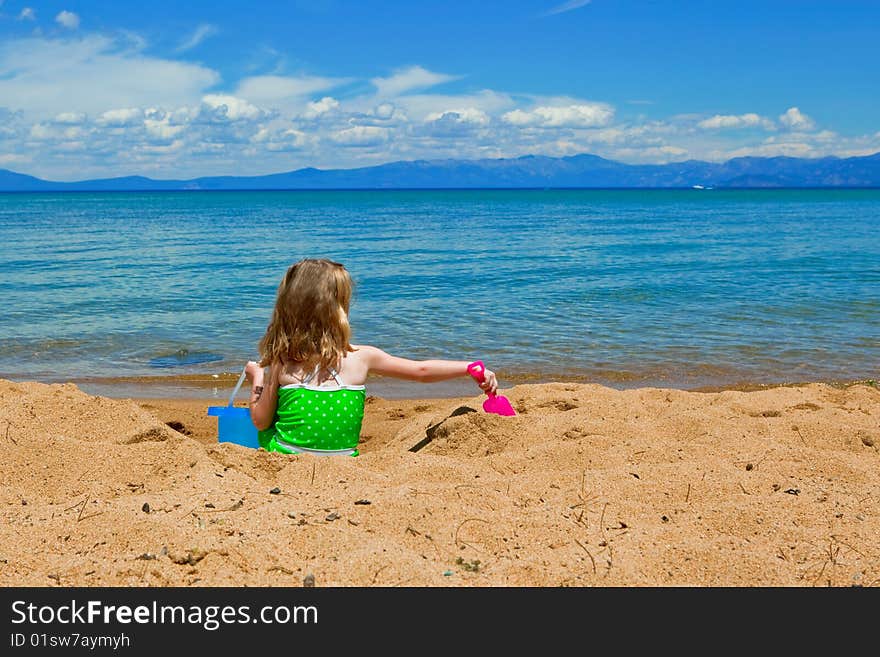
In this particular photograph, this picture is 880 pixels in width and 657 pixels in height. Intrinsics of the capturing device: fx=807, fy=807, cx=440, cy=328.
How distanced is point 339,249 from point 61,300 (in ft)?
54.2

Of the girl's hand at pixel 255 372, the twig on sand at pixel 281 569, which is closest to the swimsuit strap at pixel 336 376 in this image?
the girl's hand at pixel 255 372

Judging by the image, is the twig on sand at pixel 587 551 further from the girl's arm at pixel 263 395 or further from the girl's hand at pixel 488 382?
the girl's arm at pixel 263 395

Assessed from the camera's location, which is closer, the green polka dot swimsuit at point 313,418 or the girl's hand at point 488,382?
the green polka dot swimsuit at point 313,418

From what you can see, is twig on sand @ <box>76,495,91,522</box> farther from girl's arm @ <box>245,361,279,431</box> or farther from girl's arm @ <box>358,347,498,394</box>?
girl's arm @ <box>358,347,498,394</box>

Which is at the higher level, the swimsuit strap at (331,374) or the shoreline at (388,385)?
the swimsuit strap at (331,374)

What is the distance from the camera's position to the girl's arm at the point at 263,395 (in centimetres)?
505

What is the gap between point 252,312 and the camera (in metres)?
15.8

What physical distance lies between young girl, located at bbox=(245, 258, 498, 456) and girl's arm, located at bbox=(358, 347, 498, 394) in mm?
13

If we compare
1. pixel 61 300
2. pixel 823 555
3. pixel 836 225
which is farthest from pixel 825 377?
pixel 836 225

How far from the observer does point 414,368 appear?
5.25 m

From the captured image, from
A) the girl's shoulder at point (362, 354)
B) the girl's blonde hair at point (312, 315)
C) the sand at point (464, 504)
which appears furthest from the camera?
the girl's shoulder at point (362, 354)

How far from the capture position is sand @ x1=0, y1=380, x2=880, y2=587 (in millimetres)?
3158
